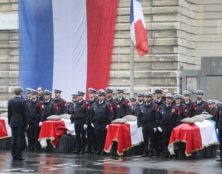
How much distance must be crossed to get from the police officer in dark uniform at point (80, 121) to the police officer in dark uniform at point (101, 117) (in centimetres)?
29

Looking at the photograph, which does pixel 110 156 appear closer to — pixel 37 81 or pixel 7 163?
pixel 7 163

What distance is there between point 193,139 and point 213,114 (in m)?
1.94

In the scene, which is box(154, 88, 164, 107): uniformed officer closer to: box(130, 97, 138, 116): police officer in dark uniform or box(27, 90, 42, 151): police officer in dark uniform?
box(130, 97, 138, 116): police officer in dark uniform

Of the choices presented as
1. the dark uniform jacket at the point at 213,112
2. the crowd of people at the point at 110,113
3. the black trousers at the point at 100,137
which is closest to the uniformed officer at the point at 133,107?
the crowd of people at the point at 110,113

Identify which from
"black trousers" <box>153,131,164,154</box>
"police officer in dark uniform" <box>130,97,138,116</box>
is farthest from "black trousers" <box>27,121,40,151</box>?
"black trousers" <box>153,131,164,154</box>

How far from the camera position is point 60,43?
88.1 feet

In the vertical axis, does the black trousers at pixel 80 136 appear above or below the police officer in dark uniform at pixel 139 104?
below

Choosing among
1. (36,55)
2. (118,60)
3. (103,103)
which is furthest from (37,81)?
(103,103)

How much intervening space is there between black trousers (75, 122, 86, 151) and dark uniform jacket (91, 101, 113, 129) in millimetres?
533

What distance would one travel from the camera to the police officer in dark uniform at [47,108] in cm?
2161

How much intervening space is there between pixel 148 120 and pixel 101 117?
1360 mm

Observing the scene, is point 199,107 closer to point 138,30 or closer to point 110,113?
point 110,113

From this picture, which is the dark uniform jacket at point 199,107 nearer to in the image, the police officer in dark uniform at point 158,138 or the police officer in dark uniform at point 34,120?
the police officer in dark uniform at point 158,138

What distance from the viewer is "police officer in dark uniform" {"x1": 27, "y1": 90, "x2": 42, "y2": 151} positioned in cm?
2175
